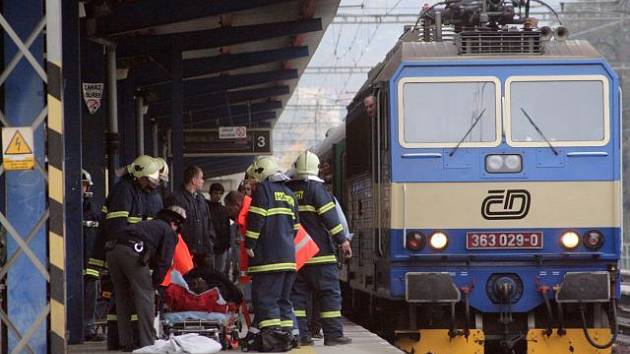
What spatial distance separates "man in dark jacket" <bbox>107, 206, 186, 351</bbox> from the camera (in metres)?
10.7

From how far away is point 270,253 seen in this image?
1116 centimetres

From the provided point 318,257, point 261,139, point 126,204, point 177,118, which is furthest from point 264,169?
point 261,139

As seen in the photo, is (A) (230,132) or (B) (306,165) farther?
(A) (230,132)

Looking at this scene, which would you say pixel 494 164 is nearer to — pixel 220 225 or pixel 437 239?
pixel 437 239

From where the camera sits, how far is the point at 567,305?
12188 millimetres

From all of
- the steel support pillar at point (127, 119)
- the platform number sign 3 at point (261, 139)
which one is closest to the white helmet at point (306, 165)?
the steel support pillar at point (127, 119)

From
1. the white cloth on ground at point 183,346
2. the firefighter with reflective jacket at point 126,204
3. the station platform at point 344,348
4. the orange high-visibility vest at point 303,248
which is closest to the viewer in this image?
the white cloth on ground at point 183,346

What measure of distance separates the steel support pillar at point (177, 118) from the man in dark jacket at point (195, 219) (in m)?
6.23

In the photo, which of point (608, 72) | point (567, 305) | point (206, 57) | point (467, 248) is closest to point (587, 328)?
point (567, 305)

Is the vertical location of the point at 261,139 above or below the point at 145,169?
above

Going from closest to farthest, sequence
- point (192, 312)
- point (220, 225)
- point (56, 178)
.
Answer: point (56, 178), point (192, 312), point (220, 225)

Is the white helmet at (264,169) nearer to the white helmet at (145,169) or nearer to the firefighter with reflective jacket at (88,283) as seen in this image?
the white helmet at (145,169)

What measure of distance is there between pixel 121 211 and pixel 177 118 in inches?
341

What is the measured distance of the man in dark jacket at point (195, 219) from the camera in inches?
506
